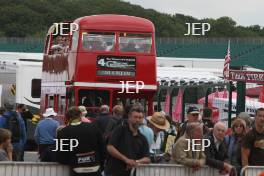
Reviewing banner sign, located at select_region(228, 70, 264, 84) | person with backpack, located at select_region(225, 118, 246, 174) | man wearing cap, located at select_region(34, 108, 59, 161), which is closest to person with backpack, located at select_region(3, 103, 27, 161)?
man wearing cap, located at select_region(34, 108, 59, 161)

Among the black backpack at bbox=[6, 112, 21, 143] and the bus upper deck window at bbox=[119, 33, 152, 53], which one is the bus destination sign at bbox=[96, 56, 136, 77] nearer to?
the bus upper deck window at bbox=[119, 33, 152, 53]

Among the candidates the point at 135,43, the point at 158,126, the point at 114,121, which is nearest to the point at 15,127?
the point at 114,121

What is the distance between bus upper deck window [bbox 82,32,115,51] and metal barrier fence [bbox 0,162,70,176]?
13794 millimetres

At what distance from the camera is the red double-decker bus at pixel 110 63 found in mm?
25688

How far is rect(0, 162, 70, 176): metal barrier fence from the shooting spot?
11734mm

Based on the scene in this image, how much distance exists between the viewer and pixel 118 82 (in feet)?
84.7

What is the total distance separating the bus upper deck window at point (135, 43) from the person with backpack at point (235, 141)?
12101 mm

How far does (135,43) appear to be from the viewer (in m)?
26.1

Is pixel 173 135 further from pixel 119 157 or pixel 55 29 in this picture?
pixel 55 29

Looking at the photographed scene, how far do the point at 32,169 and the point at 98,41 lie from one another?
14.2m

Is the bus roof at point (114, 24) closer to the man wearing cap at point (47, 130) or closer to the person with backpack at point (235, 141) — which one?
the man wearing cap at point (47, 130)

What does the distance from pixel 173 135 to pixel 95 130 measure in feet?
10.3

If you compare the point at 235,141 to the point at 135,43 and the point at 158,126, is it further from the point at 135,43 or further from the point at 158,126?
the point at 135,43

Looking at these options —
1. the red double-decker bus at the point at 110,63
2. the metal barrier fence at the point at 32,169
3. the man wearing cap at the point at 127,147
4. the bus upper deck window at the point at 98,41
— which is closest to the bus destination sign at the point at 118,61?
the red double-decker bus at the point at 110,63
